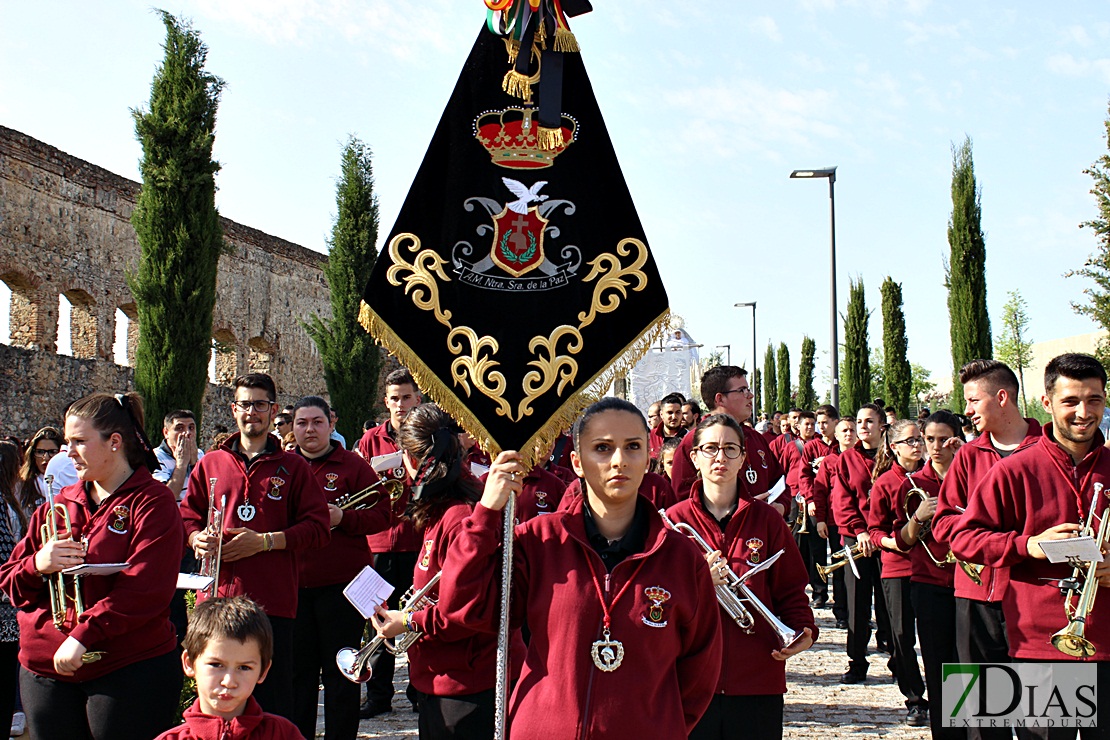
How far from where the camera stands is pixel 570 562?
3.14 meters

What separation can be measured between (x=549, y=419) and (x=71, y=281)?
17412 millimetres

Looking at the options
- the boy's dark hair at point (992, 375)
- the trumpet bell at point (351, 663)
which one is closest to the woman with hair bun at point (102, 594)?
the trumpet bell at point (351, 663)

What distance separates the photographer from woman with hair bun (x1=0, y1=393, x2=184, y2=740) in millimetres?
4148

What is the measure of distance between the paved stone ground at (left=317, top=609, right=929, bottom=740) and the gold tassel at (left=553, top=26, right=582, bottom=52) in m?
4.95

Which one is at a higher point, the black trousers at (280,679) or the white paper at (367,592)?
the white paper at (367,592)

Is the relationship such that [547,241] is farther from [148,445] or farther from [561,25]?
[148,445]

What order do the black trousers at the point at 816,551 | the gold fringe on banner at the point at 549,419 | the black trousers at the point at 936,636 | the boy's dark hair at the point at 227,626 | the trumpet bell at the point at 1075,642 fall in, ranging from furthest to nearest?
the black trousers at the point at 816,551
the black trousers at the point at 936,636
the trumpet bell at the point at 1075,642
the gold fringe on banner at the point at 549,419
the boy's dark hair at the point at 227,626

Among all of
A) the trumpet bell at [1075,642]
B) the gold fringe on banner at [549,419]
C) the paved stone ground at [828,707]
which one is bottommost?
the paved stone ground at [828,707]

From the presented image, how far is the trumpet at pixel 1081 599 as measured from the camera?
4176 mm

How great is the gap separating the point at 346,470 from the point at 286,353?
66.0ft

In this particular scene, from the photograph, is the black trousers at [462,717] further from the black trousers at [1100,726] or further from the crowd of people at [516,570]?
the black trousers at [1100,726]

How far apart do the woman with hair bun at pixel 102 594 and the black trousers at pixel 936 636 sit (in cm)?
440

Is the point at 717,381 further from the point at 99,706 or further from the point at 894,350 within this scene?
the point at 894,350

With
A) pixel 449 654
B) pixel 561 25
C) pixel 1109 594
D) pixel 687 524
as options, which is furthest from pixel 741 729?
pixel 561 25
